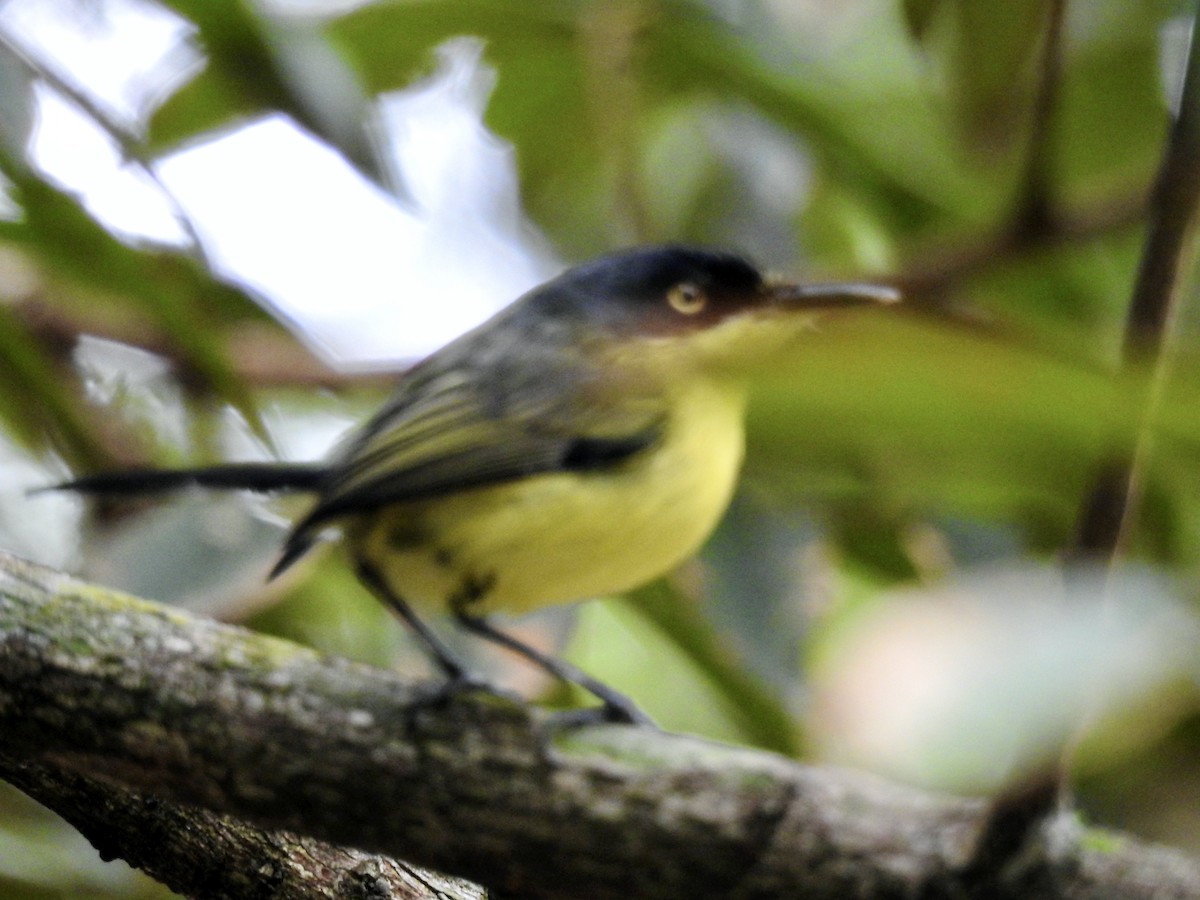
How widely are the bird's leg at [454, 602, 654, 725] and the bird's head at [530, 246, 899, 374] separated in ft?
1.72

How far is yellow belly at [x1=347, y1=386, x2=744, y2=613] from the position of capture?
2.02 m

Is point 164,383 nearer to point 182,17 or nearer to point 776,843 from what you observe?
point 182,17

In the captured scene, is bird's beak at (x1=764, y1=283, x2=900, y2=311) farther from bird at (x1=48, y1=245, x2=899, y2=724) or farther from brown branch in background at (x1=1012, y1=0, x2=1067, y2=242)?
brown branch in background at (x1=1012, y1=0, x2=1067, y2=242)

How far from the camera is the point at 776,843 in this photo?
129 centimetres

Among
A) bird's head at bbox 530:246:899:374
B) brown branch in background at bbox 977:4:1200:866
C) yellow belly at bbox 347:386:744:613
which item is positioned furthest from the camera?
bird's head at bbox 530:246:899:374

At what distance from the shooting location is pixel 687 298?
2404 mm

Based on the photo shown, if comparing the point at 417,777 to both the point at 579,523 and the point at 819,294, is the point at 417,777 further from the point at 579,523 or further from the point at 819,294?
the point at 819,294

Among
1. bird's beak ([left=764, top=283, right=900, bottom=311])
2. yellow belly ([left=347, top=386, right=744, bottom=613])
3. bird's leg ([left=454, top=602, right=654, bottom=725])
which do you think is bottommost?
bird's leg ([left=454, top=602, right=654, bottom=725])

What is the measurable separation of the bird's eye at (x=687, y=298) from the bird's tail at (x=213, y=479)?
2.25ft

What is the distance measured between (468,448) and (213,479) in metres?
0.43

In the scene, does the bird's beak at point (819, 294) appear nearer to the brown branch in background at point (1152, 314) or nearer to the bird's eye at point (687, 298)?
the bird's eye at point (687, 298)

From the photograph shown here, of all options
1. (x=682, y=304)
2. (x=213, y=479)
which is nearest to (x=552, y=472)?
(x=682, y=304)

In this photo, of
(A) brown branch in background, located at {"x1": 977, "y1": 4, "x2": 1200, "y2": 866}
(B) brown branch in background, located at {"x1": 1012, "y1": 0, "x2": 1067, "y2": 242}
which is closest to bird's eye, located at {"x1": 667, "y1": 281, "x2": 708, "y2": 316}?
(B) brown branch in background, located at {"x1": 1012, "y1": 0, "x2": 1067, "y2": 242}

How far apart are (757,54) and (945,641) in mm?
2382
